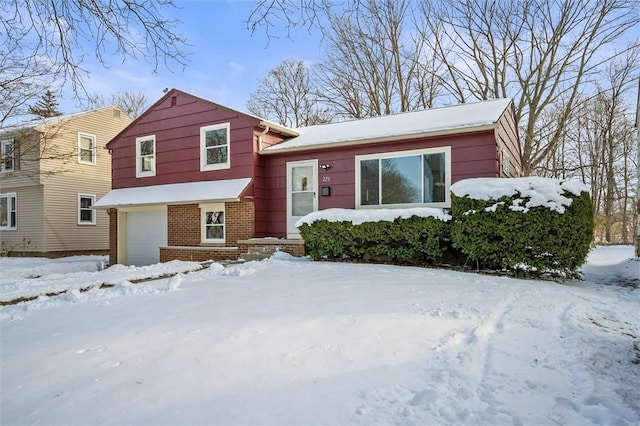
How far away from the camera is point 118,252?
12945 mm

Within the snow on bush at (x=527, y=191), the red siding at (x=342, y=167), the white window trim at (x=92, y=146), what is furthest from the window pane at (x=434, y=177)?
the white window trim at (x=92, y=146)

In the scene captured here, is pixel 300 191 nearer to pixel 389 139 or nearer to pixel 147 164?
pixel 389 139

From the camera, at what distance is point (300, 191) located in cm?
1082

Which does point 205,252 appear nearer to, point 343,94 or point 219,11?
point 219,11

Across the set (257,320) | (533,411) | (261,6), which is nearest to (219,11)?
(261,6)

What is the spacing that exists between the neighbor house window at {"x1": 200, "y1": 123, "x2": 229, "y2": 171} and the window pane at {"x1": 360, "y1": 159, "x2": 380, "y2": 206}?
13.1 ft

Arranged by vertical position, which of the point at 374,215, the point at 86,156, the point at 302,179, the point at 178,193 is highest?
the point at 86,156

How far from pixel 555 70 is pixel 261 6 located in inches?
773

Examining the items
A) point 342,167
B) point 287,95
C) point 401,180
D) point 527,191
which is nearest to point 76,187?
point 287,95

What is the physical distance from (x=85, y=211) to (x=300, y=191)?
12.4 metres

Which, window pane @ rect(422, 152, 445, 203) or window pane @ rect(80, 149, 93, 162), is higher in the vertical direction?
window pane @ rect(80, 149, 93, 162)

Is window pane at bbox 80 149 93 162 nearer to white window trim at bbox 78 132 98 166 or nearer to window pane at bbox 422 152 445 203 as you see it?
white window trim at bbox 78 132 98 166

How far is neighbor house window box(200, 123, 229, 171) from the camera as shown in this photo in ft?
37.2

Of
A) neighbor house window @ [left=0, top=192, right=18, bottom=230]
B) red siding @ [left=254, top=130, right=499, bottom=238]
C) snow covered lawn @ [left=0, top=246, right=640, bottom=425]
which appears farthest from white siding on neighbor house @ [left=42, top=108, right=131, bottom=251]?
snow covered lawn @ [left=0, top=246, right=640, bottom=425]
